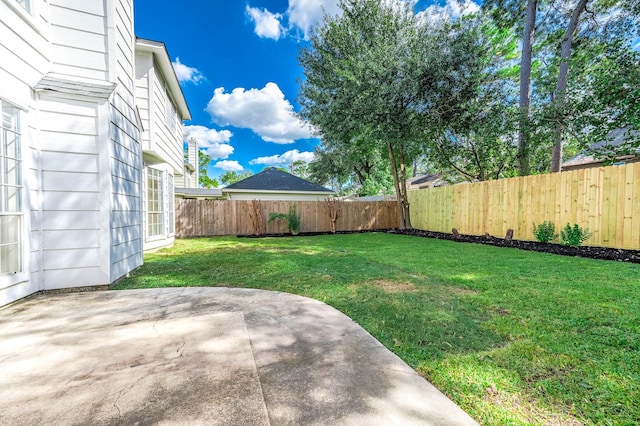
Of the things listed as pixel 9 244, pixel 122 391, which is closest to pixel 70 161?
pixel 9 244

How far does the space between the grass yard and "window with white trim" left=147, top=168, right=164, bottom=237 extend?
5.76ft

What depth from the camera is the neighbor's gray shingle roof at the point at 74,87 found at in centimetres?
307

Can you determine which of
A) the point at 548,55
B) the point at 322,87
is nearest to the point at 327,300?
the point at 322,87

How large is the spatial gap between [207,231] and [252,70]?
8.73 metres

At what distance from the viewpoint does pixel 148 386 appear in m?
1.43

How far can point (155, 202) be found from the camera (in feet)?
22.4

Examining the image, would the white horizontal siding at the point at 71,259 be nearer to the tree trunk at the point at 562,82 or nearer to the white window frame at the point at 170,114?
the white window frame at the point at 170,114

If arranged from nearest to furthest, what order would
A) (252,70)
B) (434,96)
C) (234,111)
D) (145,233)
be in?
1. (145,233)
2. (434,96)
3. (252,70)
4. (234,111)

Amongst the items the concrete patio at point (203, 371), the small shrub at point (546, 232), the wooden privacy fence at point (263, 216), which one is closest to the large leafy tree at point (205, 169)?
the wooden privacy fence at point (263, 216)

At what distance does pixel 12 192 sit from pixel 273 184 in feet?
39.8

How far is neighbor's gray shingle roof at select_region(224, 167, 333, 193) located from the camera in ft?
46.9

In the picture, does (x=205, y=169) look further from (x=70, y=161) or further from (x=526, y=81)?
(x=70, y=161)

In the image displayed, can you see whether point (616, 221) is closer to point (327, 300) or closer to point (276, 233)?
point (327, 300)

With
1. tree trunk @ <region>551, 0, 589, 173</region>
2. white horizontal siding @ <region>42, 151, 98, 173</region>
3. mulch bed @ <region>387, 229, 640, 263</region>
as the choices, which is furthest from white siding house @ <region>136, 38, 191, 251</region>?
tree trunk @ <region>551, 0, 589, 173</region>
